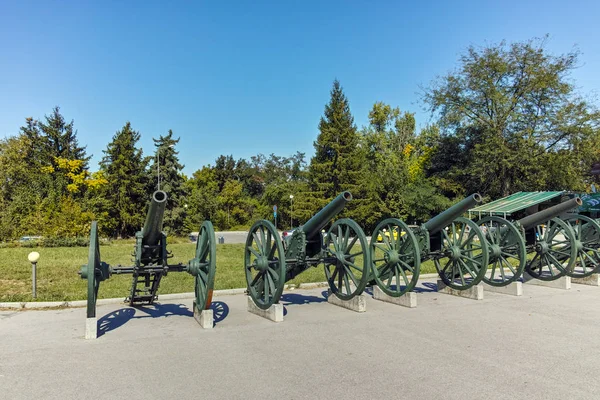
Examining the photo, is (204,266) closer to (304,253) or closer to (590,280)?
(304,253)

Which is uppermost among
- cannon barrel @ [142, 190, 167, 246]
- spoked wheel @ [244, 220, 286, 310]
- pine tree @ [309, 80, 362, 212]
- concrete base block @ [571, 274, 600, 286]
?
pine tree @ [309, 80, 362, 212]

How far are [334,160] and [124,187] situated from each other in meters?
18.3

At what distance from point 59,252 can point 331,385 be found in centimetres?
1824

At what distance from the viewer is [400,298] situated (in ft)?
29.3

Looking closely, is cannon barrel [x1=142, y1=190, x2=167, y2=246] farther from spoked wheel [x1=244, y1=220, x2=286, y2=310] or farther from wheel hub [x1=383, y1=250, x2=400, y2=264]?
wheel hub [x1=383, y1=250, x2=400, y2=264]

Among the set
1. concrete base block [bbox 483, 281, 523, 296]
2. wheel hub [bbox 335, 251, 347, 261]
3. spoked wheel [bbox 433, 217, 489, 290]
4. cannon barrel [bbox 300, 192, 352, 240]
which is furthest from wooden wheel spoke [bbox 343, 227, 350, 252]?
concrete base block [bbox 483, 281, 523, 296]

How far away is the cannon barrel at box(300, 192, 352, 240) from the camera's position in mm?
7879

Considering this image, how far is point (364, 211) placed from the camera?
4059 cm

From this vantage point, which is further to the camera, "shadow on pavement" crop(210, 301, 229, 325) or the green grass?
the green grass

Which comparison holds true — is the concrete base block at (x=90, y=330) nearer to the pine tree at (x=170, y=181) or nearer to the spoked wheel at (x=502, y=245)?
the spoked wheel at (x=502, y=245)

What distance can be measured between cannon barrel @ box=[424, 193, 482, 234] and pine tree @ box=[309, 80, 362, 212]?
102 feet

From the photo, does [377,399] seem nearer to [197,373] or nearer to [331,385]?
[331,385]

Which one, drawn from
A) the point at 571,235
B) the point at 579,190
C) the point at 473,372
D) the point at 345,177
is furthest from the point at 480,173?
the point at 473,372

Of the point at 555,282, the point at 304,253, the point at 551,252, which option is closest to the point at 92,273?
the point at 304,253
